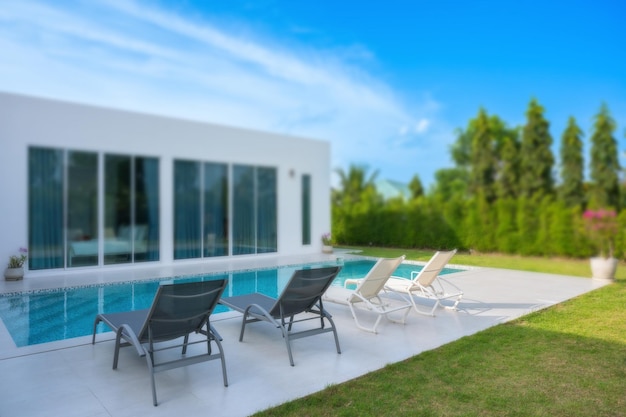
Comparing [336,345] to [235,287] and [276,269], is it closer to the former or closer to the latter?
[235,287]

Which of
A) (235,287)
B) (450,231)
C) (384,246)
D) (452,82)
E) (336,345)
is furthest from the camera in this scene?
(452,82)

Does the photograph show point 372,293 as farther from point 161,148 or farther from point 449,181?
point 449,181

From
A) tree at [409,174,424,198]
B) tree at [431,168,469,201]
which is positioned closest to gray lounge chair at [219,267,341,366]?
tree at [409,174,424,198]

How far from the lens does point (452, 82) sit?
29.3m

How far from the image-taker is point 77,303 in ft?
27.0

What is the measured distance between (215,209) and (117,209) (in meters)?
3.10

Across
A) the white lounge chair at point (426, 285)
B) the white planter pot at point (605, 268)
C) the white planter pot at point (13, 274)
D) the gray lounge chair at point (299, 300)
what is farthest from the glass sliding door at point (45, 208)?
the white planter pot at point (605, 268)

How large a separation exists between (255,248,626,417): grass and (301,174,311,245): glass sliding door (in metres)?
11.2

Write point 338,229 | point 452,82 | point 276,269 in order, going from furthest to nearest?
point 452,82 → point 338,229 → point 276,269

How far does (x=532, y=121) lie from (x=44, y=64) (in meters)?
21.8

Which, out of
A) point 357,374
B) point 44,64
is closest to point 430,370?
point 357,374

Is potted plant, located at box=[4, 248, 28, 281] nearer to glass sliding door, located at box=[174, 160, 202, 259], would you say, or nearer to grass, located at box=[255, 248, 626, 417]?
glass sliding door, located at box=[174, 160, 202, 259]

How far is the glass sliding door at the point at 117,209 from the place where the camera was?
39.3ft

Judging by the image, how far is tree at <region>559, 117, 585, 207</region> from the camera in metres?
20.0
